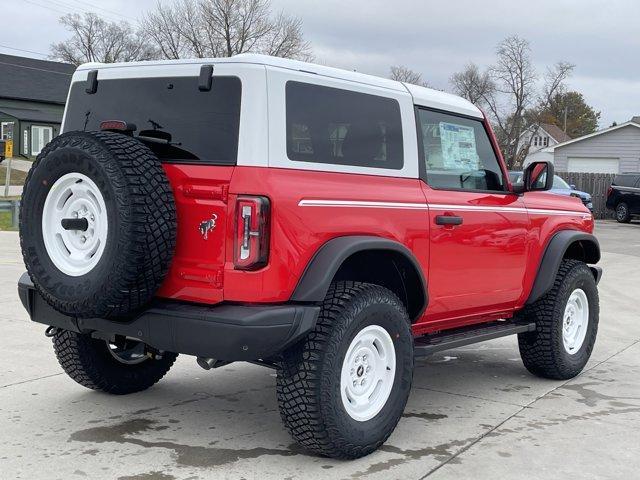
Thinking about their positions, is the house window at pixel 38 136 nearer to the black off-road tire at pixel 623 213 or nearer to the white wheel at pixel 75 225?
the black off-road tire at pixel 623 213

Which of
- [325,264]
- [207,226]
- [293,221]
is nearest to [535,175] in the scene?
[325,264]

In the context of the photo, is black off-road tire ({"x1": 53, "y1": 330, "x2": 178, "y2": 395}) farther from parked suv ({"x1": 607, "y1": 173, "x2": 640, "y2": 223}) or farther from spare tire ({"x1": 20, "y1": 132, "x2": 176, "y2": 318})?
parked suv ({"x1": 607, "y1": 173, "x2": 640, "y2": 223})

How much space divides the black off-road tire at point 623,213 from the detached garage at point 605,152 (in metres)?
10.5

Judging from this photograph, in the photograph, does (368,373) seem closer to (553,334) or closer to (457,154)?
(457,154)

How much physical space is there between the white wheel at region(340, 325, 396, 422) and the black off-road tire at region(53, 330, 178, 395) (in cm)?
139

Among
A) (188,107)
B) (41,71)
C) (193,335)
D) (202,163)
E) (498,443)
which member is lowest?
(498,443)

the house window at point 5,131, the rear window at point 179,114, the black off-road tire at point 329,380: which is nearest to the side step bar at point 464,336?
the black off-road tire at point 329,380

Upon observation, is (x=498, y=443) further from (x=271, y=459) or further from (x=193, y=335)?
(x=193, y=335)

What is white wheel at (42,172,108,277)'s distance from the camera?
3.84 m

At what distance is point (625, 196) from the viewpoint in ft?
93.0

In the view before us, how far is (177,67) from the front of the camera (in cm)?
425

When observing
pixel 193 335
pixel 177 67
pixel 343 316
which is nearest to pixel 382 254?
pixel 343 316

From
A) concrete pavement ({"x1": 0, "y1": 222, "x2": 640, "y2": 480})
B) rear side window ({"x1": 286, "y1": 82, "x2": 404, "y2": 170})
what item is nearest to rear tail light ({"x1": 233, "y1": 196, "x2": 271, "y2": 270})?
rear side window ({"x1": 286, "y1": 82, "x2": 404, "y2": 170})

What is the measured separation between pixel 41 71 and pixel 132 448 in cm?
5435
